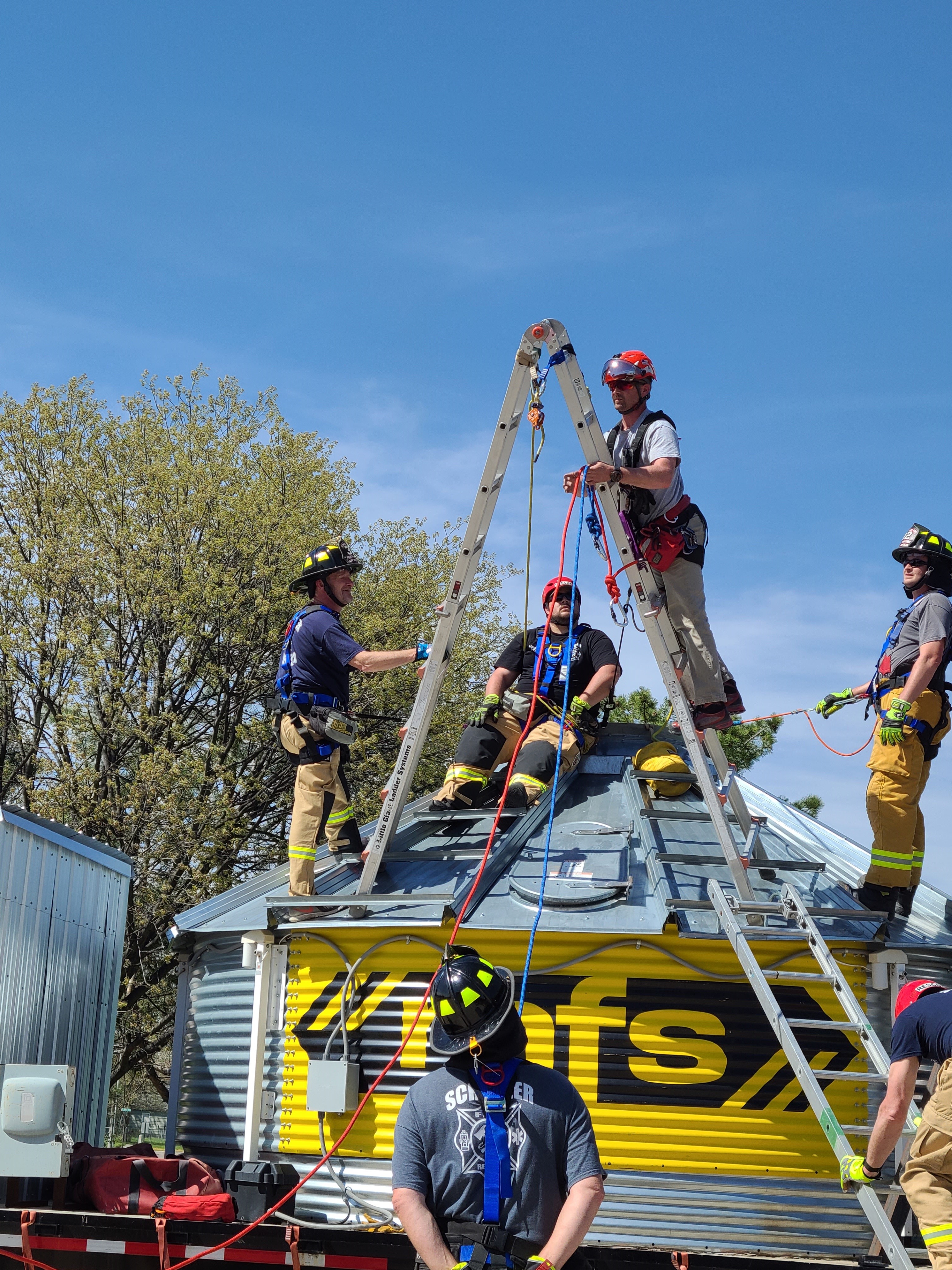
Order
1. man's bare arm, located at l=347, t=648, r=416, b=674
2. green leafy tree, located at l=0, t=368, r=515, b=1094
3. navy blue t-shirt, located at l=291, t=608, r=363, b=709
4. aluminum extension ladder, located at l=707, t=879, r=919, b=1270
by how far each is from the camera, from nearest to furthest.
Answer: aluminum extension ladder, located at l=707, t=879, r=919, b=1270
man's bare arm, located at l=347, t=648, r=416, b=674
navy blue t-shirt, located at l=291, t=608, r=363, b=709
green leafy tree, located at l=0, t=368, r=515, b=1094

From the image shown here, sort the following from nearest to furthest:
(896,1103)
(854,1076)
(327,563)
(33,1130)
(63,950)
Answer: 1. (896,1103)
2. (854,1076)
3. (33,1130)
4. (327,563)
5. (63,950)

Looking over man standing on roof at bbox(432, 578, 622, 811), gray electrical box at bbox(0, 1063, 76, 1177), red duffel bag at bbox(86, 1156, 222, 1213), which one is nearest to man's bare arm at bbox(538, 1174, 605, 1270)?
red duffel bag at bbox(86, 1156, 222, 1213)

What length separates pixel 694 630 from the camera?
7887 mm

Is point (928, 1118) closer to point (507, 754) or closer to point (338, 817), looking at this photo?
point (338, 817)

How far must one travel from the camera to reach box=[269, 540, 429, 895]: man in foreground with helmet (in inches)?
324

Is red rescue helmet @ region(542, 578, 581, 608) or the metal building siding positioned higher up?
red rescue helmet @ region(542, 578, 581, 608)

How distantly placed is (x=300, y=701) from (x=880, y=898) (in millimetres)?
4149

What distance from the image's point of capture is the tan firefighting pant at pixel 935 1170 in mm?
4648

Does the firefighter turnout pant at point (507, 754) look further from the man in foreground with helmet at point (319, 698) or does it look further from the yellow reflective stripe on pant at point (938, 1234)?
the yellow reflective stripe on pant at point (938, 1234)

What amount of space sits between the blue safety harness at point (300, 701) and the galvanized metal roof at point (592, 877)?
3.20ft

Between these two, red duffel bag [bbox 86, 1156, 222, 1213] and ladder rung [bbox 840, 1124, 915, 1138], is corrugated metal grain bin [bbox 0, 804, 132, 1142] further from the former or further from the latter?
ladder rung [bbox 840, 1124, 915, 1138]

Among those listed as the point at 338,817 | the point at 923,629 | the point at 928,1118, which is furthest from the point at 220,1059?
the point at 923,629

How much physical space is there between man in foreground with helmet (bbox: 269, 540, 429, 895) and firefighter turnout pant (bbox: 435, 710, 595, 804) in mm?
966

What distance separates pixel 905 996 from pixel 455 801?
4.67 m
